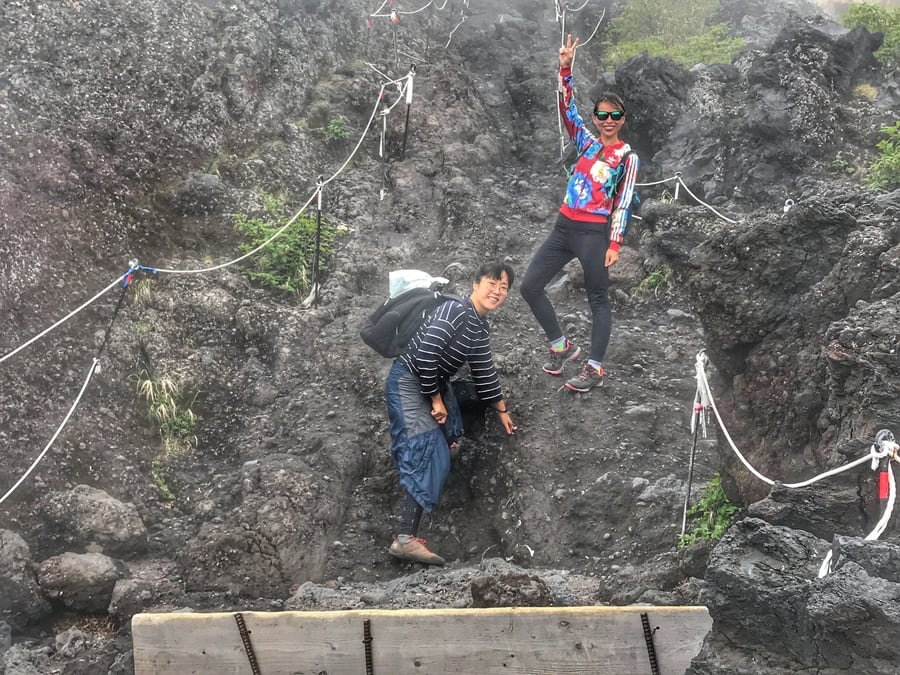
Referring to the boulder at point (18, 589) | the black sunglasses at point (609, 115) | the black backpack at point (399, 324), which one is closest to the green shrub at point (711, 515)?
the black backpack at point (399, 324)

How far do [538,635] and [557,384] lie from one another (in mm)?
3222

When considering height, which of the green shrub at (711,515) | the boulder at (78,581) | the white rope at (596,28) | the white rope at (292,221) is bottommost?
the boulder at (78,581)

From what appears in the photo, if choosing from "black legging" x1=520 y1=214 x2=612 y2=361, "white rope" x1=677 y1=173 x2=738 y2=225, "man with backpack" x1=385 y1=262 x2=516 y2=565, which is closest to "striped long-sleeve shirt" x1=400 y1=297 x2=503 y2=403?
"man with backpack" x1=385 y1=262 x2=516 y2=565

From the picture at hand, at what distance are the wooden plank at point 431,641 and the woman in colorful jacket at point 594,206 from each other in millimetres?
2959

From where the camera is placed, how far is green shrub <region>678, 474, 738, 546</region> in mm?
5086

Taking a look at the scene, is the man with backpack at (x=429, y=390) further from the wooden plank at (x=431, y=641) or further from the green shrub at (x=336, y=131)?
the green shrub at (x=336, y=131)

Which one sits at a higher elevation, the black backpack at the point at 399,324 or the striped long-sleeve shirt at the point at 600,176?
the striped long-sleeve shirt at the point at 600,176

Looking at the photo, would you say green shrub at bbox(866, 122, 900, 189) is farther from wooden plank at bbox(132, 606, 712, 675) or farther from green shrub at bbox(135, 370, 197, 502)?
green shrub at bbox(135, 370, 197, 502)

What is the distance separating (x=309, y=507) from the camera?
6.18m

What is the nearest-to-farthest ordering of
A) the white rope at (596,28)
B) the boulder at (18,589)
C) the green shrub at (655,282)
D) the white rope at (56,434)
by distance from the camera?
the boulder at (18,589) < the white rope at (56,434) < the green shrub at (655,282) < the white rope at (596,28)

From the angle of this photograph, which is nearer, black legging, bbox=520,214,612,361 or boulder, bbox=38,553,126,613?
boulder, bbox=38,553,126,613

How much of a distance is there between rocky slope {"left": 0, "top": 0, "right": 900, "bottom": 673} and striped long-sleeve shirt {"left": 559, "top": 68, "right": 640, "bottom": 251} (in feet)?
2.33

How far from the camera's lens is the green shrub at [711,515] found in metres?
5.09

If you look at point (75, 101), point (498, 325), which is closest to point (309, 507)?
point (498, 325)
